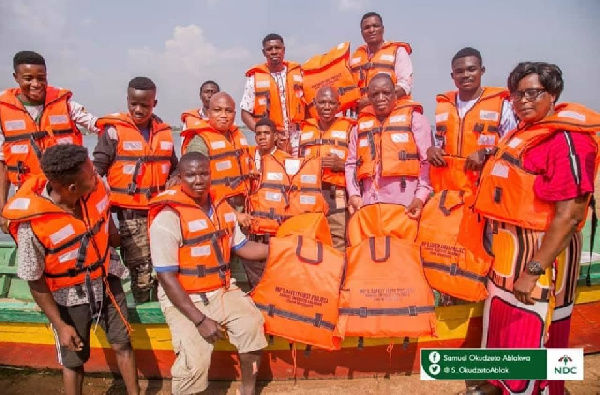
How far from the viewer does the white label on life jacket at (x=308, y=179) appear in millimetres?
4184

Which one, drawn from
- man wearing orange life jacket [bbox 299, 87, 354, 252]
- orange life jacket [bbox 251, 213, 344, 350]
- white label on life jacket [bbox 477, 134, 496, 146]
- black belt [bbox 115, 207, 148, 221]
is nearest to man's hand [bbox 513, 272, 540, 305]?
orange life jacket [bbox 251, 213, 344, 350]

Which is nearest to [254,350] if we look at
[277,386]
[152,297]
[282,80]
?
[277,386]

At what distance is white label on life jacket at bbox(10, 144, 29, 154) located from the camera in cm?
393

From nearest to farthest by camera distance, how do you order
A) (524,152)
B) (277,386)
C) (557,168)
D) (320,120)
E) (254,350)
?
(557,168)
(524,152)
(254,350)
(277,386)
(320,120)

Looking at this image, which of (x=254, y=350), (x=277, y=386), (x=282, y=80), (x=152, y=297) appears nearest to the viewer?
(x=254, y=350)

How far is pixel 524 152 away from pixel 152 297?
347 centimetres

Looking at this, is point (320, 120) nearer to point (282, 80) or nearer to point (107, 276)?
point (282, 80)

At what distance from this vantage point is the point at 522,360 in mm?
2719

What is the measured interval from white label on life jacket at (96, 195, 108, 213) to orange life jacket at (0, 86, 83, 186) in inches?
53.7

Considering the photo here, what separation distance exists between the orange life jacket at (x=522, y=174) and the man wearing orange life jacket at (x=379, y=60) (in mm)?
2285

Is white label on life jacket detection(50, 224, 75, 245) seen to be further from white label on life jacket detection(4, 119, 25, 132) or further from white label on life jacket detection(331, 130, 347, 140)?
white label on life jacket detection(331, 130, 347, 140)

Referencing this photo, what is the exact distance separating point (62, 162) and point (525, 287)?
295 cm

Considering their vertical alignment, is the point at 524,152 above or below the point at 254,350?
above

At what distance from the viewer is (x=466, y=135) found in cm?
378
